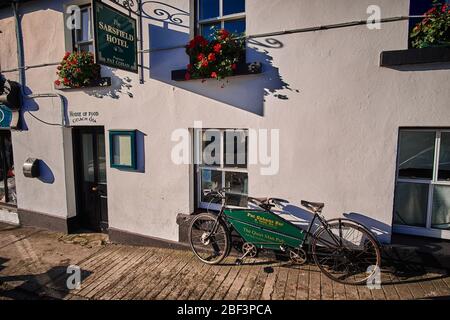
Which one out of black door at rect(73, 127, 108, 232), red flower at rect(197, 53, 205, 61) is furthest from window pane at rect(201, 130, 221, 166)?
black door at rect(73, 127, 108, 232)

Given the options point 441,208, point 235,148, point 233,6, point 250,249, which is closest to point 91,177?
point 235,148

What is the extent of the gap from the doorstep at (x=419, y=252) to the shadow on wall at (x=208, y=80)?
8.93 ft

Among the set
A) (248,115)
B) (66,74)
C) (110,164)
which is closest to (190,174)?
(248,115)

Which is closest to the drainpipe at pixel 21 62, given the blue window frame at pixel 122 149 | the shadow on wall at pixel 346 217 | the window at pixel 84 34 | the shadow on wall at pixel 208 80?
the window at pixel 84 34

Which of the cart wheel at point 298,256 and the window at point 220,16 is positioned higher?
the window at point 220,16

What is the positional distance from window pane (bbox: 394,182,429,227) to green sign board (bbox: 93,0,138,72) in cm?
483

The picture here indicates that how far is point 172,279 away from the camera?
3986mm

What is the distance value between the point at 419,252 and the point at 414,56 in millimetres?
2662

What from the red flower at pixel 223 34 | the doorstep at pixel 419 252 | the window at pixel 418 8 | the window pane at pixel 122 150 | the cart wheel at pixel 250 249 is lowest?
the cart wheel at pixel 250 249

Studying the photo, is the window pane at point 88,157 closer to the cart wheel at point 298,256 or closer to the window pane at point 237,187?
the window pane at point 237,187

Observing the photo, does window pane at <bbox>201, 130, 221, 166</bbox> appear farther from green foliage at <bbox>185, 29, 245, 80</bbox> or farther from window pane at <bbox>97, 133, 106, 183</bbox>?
window pane at <bbox>97, 133, 106, 183</bbox>

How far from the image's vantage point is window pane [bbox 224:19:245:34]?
4387 mm

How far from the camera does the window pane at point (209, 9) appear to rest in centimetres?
450

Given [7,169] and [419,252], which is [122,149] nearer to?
[7,169]
